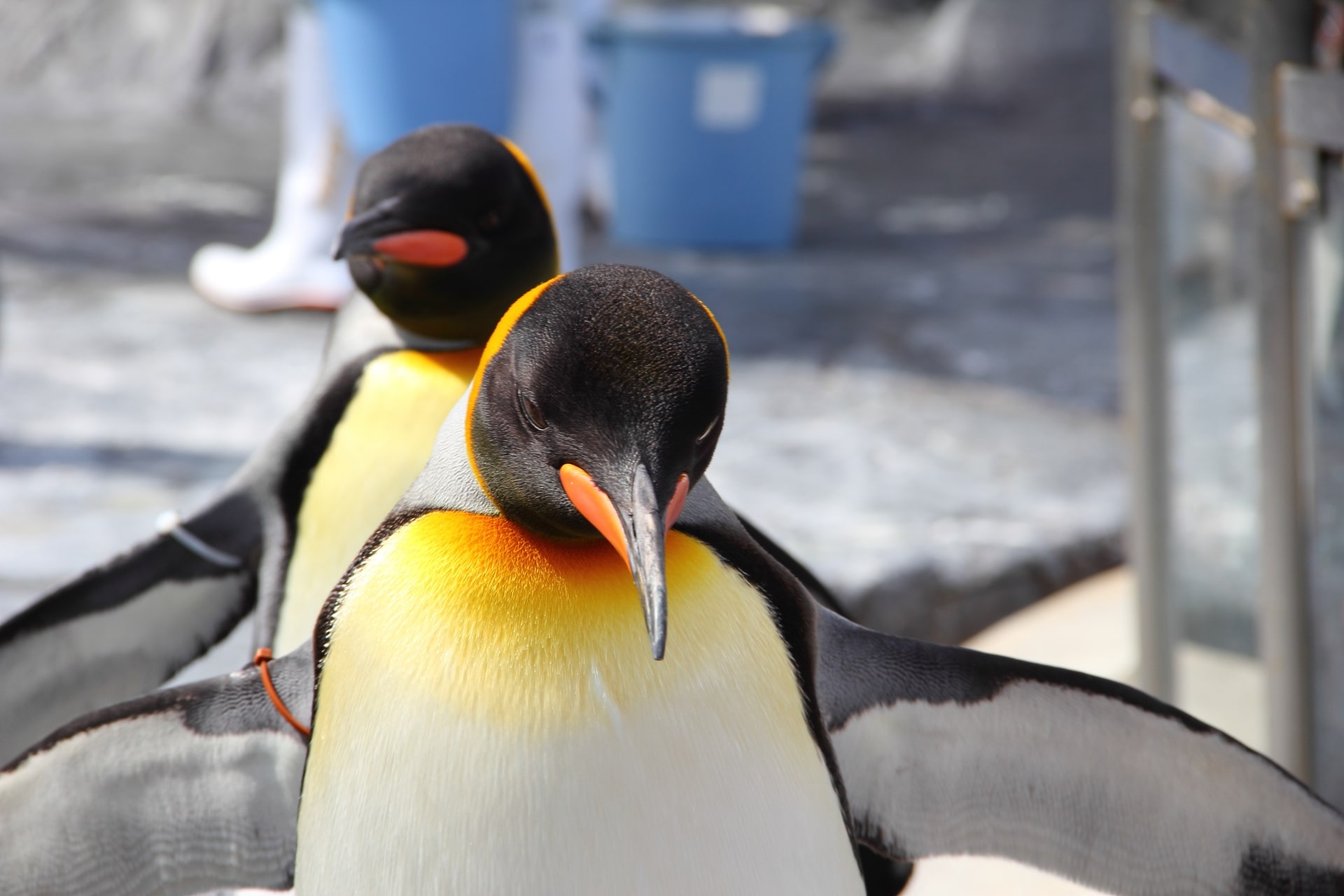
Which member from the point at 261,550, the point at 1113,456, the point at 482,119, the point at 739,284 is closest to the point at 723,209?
the point at 739,284

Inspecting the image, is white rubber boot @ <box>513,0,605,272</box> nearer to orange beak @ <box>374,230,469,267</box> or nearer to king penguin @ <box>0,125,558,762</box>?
king penguin @ <box>0,125,558,762</box>

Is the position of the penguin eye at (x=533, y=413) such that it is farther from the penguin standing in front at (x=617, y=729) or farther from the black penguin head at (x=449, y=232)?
the black penguin head at (x=449, y=232)

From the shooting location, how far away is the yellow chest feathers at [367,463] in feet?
4.36

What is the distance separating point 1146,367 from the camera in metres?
2.21

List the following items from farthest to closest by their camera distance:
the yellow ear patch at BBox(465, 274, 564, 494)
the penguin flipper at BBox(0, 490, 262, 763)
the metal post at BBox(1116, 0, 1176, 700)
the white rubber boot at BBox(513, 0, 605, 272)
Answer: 1. the white rubber boot at BBox(513, 0, 605, 272)
2. the metal post at BBox(1116, 0, 1176, 700)
3. the penguin flipper at BBox(0, 490, 262, 763)
4. the yellow ear patch at BBox(465, 274, 564, 494)

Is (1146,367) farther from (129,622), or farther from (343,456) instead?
(129,622)

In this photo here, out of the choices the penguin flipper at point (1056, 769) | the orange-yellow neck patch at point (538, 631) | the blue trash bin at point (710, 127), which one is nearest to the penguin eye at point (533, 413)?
the orange-yellow neck patch at point (538, 631)

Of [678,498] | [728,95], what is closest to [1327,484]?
[678,498]

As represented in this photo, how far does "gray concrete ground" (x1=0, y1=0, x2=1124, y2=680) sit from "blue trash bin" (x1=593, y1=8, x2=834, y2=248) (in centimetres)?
18

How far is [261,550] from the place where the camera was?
1.52 meters

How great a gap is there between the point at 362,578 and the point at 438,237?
0.44m

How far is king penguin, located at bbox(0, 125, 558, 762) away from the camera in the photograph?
132 centimetres

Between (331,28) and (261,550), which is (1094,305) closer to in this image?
(331,28)

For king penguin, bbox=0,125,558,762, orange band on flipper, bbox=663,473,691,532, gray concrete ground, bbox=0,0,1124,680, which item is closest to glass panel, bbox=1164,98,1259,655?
gray concrete ground, bbox=0,0,1124,680
